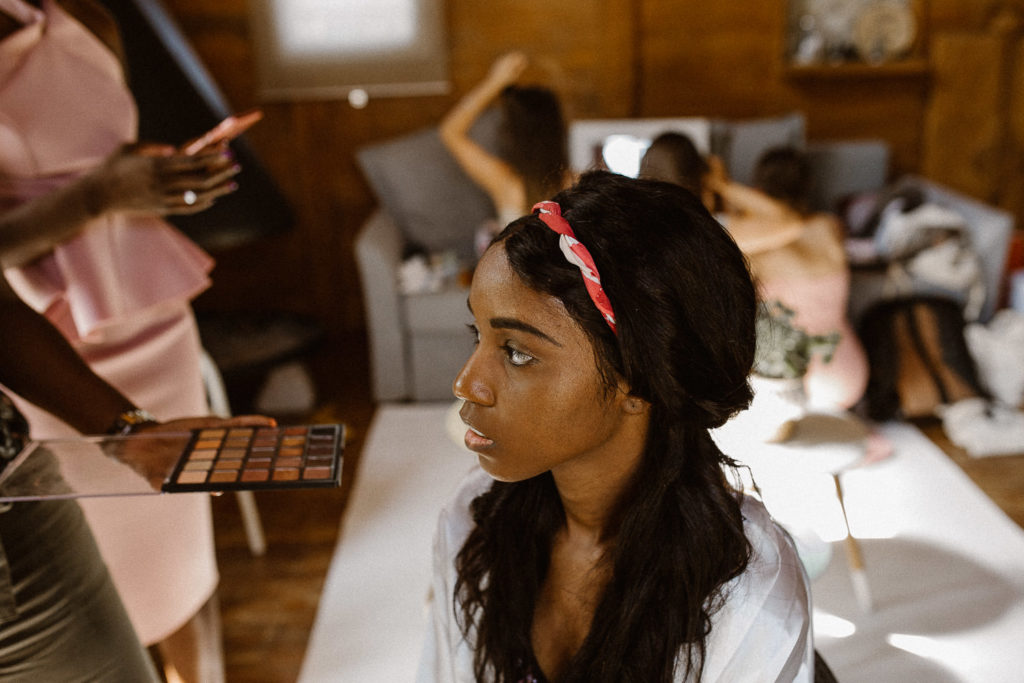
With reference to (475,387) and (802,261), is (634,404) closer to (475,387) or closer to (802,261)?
(475,387)

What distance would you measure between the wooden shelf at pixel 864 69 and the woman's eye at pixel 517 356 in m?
3.38

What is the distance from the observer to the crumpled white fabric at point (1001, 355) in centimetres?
295

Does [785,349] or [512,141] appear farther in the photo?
[512,141]

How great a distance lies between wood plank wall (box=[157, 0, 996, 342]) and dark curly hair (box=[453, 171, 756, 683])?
3.17 meters

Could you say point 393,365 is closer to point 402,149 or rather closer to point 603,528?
point 402,149

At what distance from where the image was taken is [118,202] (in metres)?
1.37

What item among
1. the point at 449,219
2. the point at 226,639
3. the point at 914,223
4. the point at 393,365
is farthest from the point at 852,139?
the point at 226,639

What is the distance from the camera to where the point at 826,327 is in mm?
2760

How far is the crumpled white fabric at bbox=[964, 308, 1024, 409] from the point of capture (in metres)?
2.95

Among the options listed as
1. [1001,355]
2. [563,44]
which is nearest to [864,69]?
[563,44]

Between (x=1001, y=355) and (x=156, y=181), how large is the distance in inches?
105

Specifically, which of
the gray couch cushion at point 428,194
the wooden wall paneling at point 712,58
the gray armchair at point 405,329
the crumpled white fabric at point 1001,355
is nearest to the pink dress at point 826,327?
the crumpled white fabric at point 1001,355

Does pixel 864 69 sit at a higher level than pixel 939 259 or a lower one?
higher

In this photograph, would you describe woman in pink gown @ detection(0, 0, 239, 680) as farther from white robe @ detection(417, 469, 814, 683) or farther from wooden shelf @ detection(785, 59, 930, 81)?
wooden shelf @ detection(785, 59, 930, 81)
